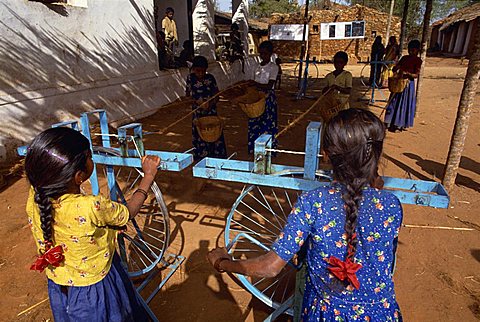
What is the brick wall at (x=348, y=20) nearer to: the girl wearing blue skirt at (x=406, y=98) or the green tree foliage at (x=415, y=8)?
the green tree foliage at (x=415, y=8)

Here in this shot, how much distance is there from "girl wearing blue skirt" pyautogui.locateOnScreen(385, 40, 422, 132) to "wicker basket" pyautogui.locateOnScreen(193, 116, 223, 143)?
3.85 meters

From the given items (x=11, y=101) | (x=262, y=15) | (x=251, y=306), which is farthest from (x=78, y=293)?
(x=262, y=15)

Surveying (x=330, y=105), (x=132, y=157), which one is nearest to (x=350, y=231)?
(x=132, y=157)

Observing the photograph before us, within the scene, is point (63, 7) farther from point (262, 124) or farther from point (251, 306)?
point (251, 306)

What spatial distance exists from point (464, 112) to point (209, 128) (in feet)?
9.13

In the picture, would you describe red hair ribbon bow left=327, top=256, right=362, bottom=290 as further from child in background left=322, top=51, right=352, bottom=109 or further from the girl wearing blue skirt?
the girl wearing blue skirt

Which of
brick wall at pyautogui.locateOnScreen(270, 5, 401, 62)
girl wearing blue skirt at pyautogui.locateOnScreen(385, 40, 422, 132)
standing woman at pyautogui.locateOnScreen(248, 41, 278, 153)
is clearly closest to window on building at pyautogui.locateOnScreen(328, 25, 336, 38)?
girl wearing blue skirt at pyautogui.locateOnScreen(385, 40, 422, 132)

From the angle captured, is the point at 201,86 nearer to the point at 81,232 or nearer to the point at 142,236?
the point at 142,236

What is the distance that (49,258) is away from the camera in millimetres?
1264

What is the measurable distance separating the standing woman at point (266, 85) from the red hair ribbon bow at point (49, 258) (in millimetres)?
3510

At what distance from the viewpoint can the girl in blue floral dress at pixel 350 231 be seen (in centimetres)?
104

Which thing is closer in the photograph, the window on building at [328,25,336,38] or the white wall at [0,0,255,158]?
the white wall at [0,0,255,158]

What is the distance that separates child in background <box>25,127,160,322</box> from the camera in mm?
1223

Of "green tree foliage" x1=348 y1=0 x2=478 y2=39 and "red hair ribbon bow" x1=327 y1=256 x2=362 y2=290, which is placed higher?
"green tree foliage" x1=348 y1=0 x2=478 y2=39
